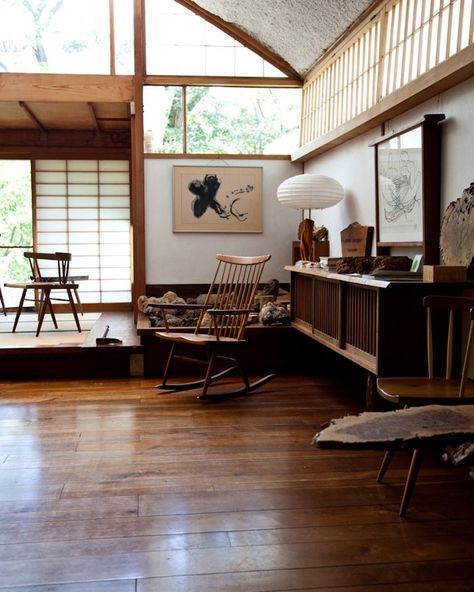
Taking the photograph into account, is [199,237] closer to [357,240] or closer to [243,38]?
[243,38]

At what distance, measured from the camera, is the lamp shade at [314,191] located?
17.6 ft

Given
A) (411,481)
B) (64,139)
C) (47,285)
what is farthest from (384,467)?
(64,139)

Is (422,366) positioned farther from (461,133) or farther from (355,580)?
(355,580)

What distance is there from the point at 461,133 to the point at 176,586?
274cm

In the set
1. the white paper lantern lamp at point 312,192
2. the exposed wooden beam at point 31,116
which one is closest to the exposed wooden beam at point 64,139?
the exposed wooden beam at point 31,116

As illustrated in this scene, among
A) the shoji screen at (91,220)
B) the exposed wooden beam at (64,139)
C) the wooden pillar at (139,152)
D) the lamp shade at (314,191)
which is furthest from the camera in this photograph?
the shoji screen at (91,220)

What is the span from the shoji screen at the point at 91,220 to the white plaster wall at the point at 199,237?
191 centimetres

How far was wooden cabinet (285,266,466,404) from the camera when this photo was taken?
10.8 ft

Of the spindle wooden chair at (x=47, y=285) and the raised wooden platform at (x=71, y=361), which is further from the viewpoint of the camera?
the spindle wooden chair at (x=47, y=285)

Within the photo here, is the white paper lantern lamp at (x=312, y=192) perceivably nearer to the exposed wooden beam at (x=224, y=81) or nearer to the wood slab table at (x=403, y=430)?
the exposed wooden beam at (x=224, y=81)

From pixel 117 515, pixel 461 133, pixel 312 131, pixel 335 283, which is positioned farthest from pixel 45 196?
pixel 117 515

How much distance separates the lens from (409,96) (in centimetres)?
399

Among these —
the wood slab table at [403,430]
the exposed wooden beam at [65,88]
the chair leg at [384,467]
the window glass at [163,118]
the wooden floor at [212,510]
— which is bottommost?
the wooden floor at [212,510]

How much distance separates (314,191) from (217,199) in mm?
1664
